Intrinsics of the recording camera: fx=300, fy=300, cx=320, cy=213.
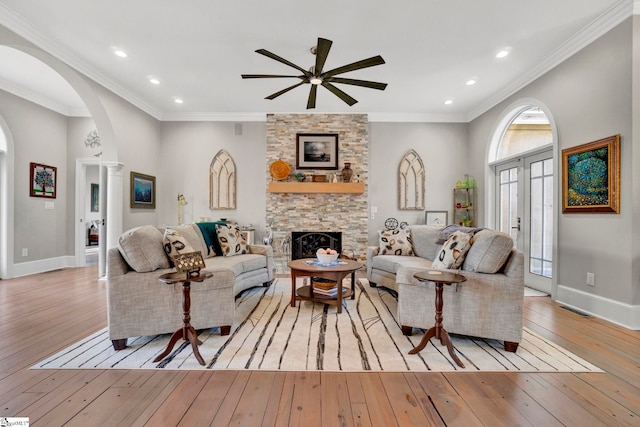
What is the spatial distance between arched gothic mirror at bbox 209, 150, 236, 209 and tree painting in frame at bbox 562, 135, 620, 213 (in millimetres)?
5072

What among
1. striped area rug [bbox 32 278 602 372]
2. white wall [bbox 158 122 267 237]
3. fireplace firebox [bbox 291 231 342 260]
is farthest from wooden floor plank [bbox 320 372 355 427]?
white wall [bbox 158 122 267 237]

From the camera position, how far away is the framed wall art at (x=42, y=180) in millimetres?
4996

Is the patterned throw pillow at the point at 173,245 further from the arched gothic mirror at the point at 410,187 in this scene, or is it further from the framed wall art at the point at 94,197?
the framed wall art at the point at 94,197

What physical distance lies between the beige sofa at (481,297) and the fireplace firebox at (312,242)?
10.4 ft

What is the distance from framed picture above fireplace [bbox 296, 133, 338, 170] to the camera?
5723 millimetres

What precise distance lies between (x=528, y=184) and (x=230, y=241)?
4286mm

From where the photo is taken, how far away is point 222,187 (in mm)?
5789

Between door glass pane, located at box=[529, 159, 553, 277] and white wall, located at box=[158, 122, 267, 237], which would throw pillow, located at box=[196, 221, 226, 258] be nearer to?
white wall, located at box=[158, 122, 267, 237]

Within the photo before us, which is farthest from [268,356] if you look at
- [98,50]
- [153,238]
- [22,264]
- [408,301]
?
[22,264]

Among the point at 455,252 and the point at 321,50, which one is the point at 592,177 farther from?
the point at 321,50

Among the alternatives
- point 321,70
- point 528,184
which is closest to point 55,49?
point 321,70

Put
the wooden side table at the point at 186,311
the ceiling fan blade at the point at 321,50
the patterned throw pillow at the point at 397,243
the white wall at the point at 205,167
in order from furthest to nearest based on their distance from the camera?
1. the white wall at the point at 205,167
2. the patterned throw pillow at the point at 397,243
3. the ceiling fan blade at the point at 321,50
4. the wooden side table at the point at 186,311

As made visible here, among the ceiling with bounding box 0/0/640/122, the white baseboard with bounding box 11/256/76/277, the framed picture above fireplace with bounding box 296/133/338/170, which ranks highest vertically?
the ceiling with bounding box 0/0/640/122

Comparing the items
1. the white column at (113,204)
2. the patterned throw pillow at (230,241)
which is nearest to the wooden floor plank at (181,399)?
the patterned throw pillow at (230,241)
